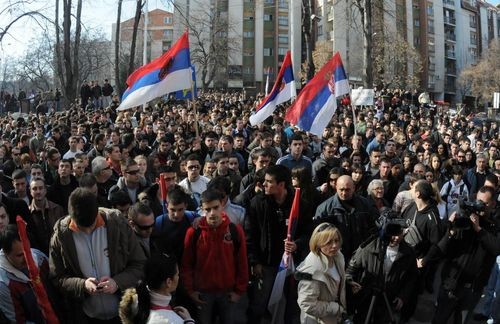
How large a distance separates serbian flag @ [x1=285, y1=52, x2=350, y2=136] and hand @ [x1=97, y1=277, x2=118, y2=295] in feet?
19.7

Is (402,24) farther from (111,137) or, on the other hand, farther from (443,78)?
(111,137)

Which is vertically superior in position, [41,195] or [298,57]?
[298,57]

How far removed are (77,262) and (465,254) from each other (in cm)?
383

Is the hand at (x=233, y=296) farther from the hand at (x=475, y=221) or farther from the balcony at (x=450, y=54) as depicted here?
the balcony at (x=450, y=54)

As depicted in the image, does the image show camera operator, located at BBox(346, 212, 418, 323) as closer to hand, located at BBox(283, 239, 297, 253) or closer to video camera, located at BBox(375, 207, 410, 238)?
video camera, located at BBox(375, 207, 410, 238)

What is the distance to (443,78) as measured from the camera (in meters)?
75.0

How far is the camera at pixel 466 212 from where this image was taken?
17.7ft

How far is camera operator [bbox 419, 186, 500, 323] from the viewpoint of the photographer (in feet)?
17.8

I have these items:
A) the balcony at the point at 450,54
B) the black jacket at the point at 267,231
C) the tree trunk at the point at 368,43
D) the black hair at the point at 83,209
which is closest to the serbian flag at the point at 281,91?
the black jacket at the point at 267,231

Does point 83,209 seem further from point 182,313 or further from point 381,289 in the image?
point 381,289

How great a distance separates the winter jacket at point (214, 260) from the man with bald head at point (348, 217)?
1.14 metres

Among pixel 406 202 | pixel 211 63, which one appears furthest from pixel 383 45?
pixel 406 202

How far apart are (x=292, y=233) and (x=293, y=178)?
1014 mm

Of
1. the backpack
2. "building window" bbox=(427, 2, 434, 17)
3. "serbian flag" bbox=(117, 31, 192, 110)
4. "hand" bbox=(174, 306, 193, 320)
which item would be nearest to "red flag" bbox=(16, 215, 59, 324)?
"hand" bbox=(174, 306, 193, 320)
